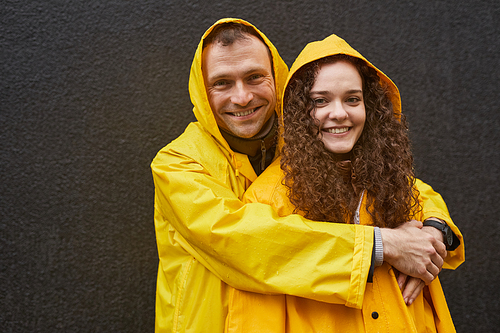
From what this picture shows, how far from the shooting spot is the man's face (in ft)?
5.68

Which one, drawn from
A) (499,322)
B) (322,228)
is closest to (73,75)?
(322,228)

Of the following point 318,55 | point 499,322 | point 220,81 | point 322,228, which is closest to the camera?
point 322,228

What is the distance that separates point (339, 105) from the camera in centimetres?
148

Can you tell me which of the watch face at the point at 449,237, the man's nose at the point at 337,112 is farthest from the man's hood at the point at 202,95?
the watch face at the point at 449,237

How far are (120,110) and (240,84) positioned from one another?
1191 millimetres

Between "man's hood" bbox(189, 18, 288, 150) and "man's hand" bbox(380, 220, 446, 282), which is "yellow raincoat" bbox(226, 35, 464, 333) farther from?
"man's hood" bbox(189, 18, 288, 150)

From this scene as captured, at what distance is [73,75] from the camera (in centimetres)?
253

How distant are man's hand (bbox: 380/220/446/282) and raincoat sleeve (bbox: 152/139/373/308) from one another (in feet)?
0.39

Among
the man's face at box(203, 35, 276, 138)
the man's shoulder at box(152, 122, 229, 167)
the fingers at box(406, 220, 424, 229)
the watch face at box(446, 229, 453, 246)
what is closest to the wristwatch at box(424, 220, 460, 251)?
the watch face at box(446, 229, 453, 246)

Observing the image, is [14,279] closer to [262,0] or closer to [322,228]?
[322,228]

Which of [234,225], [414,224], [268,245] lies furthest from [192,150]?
[414,224]

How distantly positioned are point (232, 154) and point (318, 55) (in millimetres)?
642

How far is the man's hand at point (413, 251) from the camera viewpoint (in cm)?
138

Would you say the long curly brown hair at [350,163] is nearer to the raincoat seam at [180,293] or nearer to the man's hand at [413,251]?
the man's hand at [413,251]
